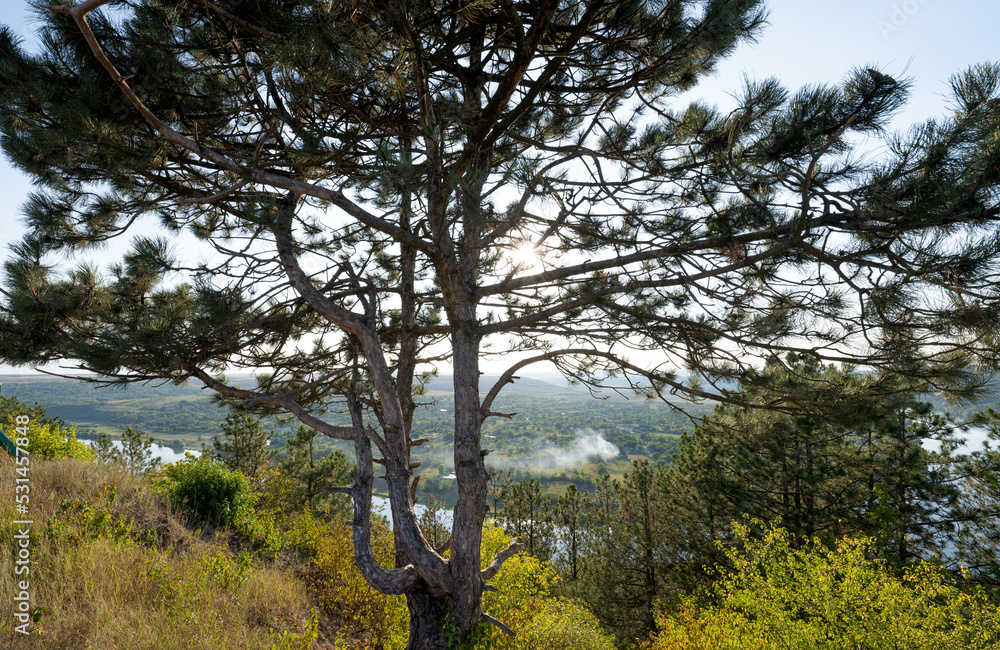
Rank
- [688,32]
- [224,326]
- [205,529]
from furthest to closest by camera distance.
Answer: [205,529], [224,326], [688,32]

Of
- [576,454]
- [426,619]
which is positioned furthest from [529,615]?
[576,454]

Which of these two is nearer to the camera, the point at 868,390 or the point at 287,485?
the point at 868,390

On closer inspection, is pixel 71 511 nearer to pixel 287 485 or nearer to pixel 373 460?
pixel 373 460

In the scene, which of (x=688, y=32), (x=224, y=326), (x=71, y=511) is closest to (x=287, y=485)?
(x=71, y=511)

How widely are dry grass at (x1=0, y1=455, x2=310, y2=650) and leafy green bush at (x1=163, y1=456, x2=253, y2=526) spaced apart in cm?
118

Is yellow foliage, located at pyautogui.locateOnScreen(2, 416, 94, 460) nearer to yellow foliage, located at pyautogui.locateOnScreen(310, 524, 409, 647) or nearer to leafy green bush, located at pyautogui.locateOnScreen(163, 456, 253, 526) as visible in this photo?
leafy green bush, located at pyautogui.locateOnScreen(163, 456, 253, 526)

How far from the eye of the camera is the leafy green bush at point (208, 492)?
652 centimetres

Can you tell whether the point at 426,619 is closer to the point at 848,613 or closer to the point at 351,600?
the point at 351,600

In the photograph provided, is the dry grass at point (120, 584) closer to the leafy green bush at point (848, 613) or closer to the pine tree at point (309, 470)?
the leafy green bush at point (848, 613)

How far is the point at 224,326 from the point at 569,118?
157 inches

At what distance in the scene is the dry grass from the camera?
2.84 metres

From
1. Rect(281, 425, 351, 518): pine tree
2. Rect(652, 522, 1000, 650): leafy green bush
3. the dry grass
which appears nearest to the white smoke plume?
Rect(281, 425, 351, 518): pine tree

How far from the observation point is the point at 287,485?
Result: 9.92 m

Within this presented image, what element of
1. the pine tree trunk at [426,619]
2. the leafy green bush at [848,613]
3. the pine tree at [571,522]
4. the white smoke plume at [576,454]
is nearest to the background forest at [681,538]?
the leafy green bush at [848,613]
